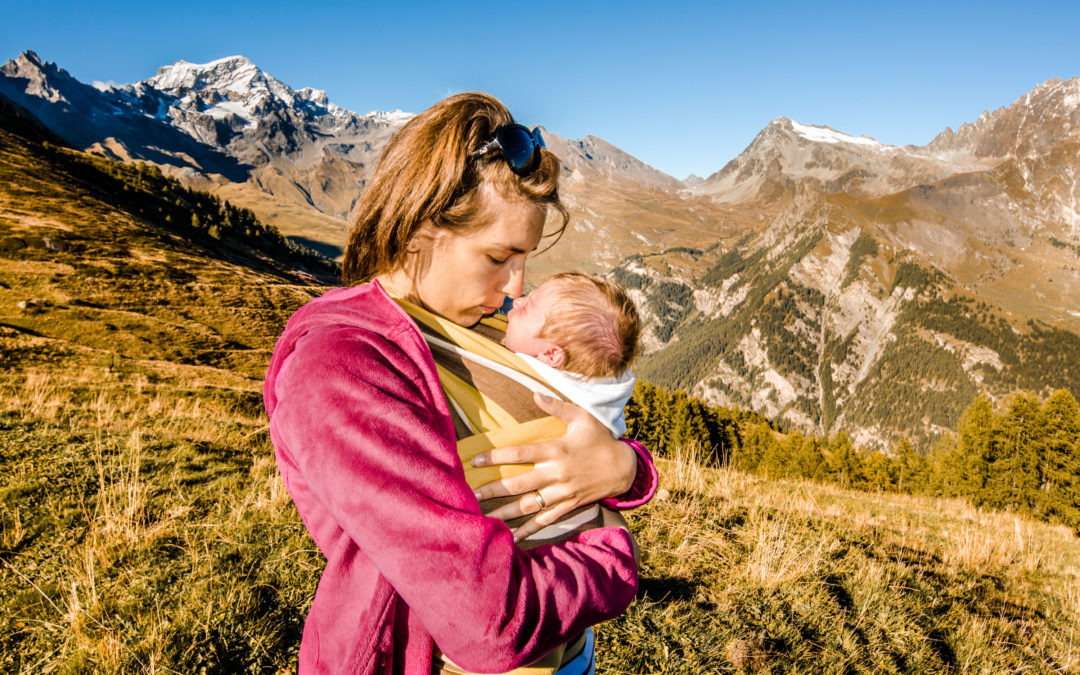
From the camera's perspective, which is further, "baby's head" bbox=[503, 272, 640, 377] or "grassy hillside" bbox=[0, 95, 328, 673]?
"grassy hillside" bbox=[0, 95, 328, 673]

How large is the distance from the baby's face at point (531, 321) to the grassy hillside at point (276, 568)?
9.91 ft

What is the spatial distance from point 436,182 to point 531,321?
849 millimetres

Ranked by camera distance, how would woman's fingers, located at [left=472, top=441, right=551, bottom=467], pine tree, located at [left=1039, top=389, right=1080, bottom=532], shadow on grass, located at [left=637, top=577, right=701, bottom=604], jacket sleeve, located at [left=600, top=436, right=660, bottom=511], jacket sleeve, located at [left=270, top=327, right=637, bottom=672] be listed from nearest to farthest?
jacket sleeve, located at [left=270, top=327, right=637, bottom=672]
woman's fingers, located at [left=472, top=441, right=551, bottom=467]
jacket sleeve, located at [left=600, top=436, right=660, bottom=511]
shadow on grass, located at [left=637, top=577, right=701, bottom=604]
pine tree, located at [left=1039, top=389, right=1080, bottom=532]

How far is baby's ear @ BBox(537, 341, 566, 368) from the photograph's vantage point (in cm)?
210

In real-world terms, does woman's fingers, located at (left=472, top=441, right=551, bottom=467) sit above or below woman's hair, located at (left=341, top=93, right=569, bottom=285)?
below

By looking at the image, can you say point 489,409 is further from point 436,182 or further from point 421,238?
point 436,182

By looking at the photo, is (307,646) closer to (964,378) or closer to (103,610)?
(103,610)

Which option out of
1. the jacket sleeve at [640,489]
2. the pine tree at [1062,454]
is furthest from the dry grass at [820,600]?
Result: the pine tree at [1062,454]

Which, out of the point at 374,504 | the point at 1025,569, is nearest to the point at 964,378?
the point at 1025,569

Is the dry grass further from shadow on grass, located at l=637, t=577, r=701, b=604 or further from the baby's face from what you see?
the baby's face

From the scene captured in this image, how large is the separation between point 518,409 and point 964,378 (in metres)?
226

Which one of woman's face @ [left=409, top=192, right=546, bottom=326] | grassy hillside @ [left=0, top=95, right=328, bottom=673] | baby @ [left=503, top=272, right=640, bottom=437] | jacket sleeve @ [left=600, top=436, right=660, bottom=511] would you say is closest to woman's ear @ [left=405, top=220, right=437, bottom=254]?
woman's face @ [left=409, top=192, right=546, bottom=326]

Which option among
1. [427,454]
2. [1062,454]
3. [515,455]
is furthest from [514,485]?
[1062,454]

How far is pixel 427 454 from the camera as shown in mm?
1127
